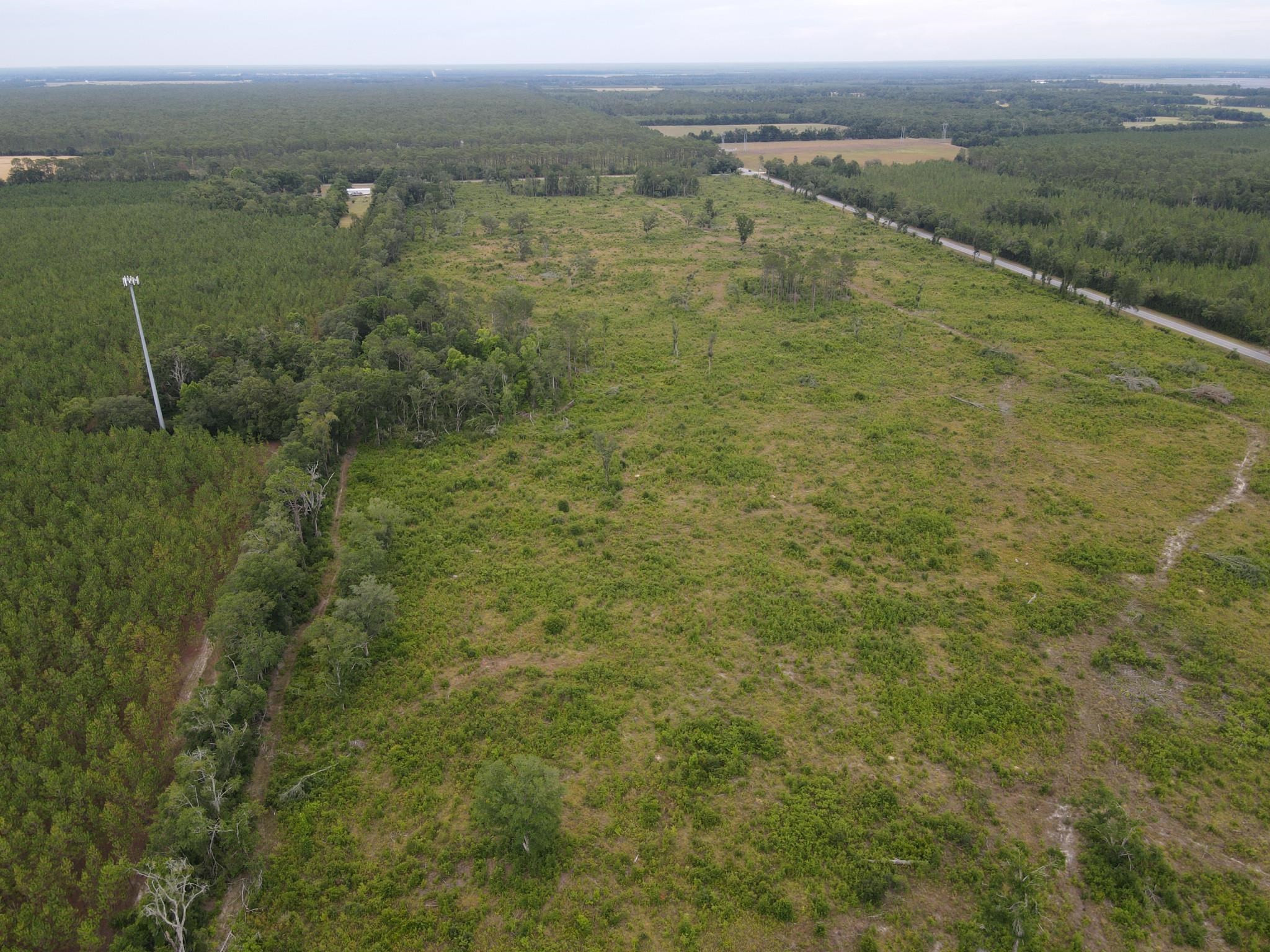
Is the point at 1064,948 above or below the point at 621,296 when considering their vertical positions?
below

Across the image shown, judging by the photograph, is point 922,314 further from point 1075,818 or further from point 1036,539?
point 1075,818

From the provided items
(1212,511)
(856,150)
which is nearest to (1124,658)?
(1212,511)

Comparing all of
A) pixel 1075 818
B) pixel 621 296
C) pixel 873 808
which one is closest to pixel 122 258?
pixel 621 296

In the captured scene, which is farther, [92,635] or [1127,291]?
[1127,291]

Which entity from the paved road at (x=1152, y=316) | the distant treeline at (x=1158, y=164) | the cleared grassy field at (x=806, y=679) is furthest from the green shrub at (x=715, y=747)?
the distant treeline at (x=1158, y=164)

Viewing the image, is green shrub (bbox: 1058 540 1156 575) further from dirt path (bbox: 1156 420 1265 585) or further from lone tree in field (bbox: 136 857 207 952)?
lone tree in field (bbox: 136 857 207 952)

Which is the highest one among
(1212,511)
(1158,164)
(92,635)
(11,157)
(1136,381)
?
(11,157)

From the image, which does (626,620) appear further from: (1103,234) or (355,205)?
(355,205)
